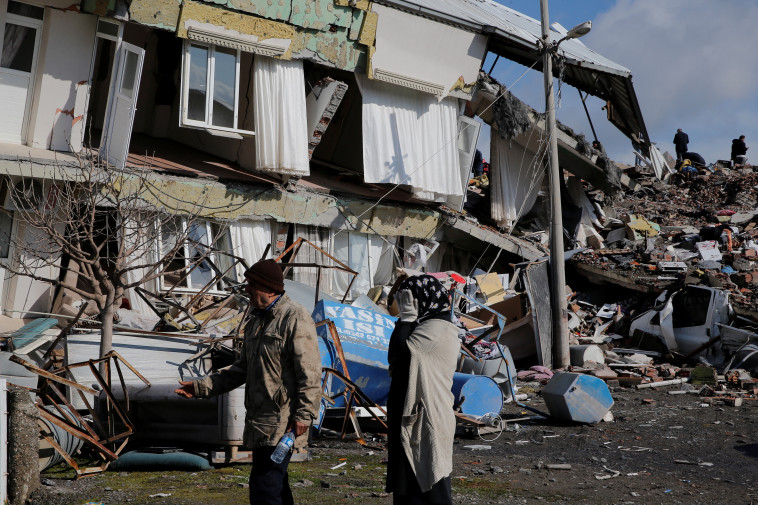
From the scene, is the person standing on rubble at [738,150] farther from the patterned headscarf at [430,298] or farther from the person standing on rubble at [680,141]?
the patterned headscarf at [430,298]

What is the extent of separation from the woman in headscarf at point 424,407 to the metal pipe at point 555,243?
10.8 meters

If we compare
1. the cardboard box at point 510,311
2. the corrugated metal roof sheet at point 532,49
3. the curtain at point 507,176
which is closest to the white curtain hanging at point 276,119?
the corrugated metal roof sheet at point 532,49

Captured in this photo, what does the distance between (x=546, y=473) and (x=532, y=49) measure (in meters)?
12.1

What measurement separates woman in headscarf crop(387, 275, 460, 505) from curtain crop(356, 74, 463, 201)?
12300 millimetres

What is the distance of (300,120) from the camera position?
16016 mm

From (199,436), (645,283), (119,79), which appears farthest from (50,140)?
(645,283)

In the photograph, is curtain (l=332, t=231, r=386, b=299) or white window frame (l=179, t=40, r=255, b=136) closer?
white window frame (l=179, t=40, r=255, b=136)

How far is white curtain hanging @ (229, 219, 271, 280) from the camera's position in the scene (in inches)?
617

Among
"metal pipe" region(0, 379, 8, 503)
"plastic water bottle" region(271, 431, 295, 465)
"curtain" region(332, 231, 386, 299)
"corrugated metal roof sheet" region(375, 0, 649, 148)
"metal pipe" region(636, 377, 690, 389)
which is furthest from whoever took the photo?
"corrugated metal roof sheet" region(375, 0, 649, 148)

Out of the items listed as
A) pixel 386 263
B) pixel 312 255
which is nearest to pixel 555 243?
pixel 386 263

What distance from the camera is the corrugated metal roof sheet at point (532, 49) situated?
1758cm

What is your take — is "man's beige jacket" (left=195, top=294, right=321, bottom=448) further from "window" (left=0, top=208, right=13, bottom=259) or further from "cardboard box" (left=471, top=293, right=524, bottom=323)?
"cardboard box" (left=471, top=293, right=524, bottom=323)

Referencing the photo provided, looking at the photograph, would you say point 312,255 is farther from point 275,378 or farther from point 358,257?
point 275,378

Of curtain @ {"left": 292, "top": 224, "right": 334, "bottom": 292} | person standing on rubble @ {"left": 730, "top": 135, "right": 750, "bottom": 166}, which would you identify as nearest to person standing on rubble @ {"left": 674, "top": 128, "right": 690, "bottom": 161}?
person standing on rubble @ {"left": 730, "top": 135, "right": 750, "bottom": 166}
